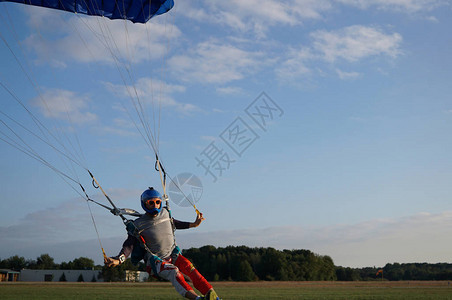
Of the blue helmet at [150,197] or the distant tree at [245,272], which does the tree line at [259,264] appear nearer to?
the distant tree at [245,272]

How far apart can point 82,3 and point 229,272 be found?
66.0m

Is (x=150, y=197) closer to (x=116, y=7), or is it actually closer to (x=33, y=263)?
(x=116, y=7)

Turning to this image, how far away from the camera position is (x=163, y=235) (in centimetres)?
843

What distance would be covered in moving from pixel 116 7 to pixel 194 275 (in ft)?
23.9

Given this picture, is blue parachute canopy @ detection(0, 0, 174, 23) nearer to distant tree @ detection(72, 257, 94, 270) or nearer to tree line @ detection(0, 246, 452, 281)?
tree line @ detection(0, 246, 452, 281)

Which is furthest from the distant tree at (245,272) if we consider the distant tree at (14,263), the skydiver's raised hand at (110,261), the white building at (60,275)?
the skydiver's raised hand at (110,261)

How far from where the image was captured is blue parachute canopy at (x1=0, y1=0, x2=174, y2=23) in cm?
1162

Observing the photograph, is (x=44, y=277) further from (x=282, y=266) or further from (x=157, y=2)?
(x=157, y=2)

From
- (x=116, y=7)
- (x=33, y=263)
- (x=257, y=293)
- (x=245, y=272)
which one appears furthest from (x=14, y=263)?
(x=116, y=7)

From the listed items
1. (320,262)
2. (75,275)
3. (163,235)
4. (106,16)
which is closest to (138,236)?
(163,235)

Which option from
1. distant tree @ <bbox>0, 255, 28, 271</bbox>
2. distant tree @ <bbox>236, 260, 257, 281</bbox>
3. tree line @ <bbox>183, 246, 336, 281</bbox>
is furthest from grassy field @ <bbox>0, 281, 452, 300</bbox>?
distant tree @ <bbox>0, 255, 28, 271</bbox>

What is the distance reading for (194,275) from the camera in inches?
316

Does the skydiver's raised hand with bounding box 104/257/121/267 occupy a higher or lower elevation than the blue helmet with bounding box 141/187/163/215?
lower

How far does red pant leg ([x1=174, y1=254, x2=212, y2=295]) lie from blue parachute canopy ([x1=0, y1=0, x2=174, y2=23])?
Answer: 20.3 feet
